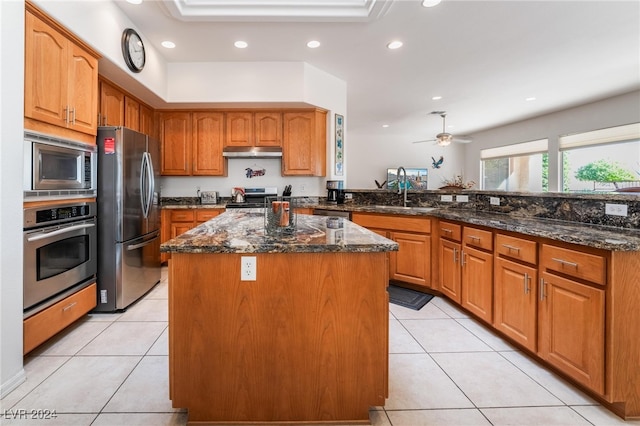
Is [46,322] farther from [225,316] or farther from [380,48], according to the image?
[380,48]

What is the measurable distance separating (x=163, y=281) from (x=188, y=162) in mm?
1764

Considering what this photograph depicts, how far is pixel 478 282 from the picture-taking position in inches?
96.7

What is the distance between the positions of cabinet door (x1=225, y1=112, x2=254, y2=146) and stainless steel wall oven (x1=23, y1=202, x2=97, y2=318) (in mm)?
2227

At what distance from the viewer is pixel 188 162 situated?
443 cm

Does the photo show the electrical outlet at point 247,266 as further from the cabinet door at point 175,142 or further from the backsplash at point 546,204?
the cabinet door at point 175,142

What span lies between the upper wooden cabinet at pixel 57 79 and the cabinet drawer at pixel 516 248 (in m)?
3.28

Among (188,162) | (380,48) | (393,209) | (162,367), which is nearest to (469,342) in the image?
(393,209)

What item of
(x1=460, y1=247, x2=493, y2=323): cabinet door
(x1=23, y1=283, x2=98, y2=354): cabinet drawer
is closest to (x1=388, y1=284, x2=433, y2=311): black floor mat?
(x1=460, y1=247, x2=493, y2=323): cabinet door

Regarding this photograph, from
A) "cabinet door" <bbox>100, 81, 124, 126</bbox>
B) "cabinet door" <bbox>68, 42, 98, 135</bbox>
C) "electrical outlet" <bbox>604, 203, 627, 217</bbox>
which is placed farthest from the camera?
"cabinet door" <bbox>100, 81, 124, 126</bbox>

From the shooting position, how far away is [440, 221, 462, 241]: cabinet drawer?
2719 mm

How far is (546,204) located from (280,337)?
233cm

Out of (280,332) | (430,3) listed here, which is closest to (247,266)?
(280,332)

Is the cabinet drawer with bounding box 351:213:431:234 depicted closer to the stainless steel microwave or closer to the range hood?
the range hood

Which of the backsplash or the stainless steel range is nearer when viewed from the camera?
the backsplash
